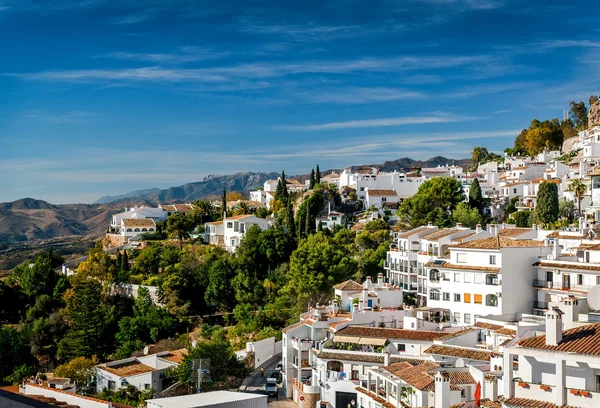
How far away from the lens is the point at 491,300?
31156 millimetres

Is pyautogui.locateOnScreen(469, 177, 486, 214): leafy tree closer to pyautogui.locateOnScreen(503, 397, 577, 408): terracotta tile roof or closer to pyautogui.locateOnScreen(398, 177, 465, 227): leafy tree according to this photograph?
pyautogui.locateOnScreen(398, 177, 465, 227): leafy tree

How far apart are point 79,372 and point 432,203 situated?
30.3 m

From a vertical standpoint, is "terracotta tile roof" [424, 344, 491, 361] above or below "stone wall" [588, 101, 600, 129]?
below

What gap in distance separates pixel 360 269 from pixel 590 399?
33300 mm

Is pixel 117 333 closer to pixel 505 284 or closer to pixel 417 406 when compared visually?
pixel 505 284

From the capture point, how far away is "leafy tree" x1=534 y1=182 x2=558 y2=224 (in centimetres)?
4753

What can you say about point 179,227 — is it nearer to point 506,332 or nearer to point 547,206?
point 547,206

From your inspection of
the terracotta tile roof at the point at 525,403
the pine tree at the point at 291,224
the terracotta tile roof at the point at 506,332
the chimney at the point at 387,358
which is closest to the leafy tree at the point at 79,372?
the chimney at the point at 387,358

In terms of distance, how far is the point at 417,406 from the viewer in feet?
67.4

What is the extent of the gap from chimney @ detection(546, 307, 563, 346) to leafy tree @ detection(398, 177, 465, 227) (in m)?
38.3

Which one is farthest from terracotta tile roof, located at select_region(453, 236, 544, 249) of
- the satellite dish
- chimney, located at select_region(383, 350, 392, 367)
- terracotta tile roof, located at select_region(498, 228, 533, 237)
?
the satellite dish

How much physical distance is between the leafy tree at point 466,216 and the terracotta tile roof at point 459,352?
26550 mm

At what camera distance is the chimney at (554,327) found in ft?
48.0

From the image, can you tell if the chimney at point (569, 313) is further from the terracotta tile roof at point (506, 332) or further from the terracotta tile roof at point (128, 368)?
the terracotta tile roof at point (128, 368)
